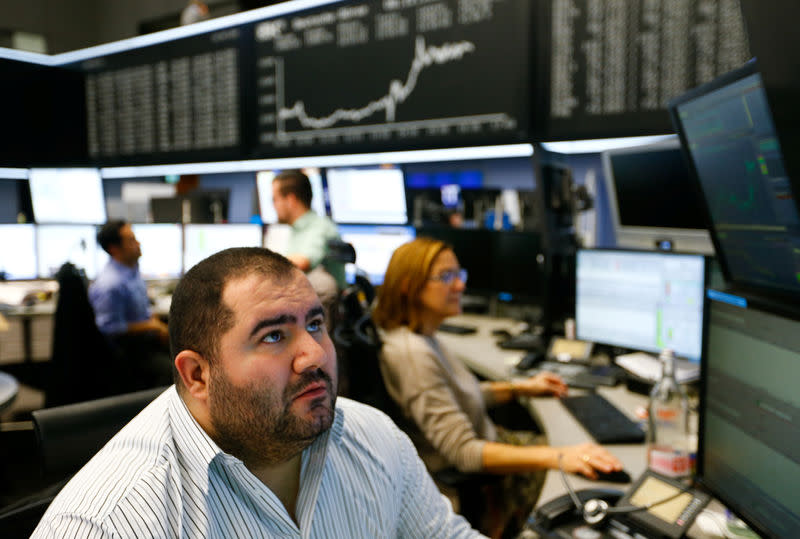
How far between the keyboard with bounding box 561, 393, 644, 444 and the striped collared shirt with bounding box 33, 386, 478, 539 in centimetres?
63

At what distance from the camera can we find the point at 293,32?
3.22m

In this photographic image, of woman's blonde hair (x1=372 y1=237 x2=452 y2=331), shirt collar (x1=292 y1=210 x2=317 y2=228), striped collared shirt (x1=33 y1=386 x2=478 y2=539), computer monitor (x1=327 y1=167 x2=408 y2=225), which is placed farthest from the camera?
computer monitor (x1=327 y1=167 x2=408 y2=225)

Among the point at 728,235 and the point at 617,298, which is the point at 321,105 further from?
the point at 728,235

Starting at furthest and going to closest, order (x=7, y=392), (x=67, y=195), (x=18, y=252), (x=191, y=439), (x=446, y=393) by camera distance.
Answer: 1. (x=67, y=195)
2. (x=18, y=252)
3. (x=7, y=392)
4. (x=446, y=393)
5. (x=191, y=439)

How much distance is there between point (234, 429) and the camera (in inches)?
31.9

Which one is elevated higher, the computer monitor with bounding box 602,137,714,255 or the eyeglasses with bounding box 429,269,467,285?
the computer monitor with bounding box 602,137,714,255

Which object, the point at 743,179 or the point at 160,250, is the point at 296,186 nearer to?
the point at 160,250

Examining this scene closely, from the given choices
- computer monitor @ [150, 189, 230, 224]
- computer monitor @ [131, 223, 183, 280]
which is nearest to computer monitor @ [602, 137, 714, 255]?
computer monitor @ [131, 223, 183, 280]

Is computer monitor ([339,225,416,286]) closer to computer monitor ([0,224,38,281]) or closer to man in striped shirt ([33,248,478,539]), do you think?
computer monitor ([0,224,38,281])

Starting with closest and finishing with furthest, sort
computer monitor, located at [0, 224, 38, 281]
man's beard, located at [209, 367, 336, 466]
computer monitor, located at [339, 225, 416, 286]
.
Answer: man's beard, located at [209, 367, 336, 466]
computer monitor, located at [339, 225, 416, 286]
computer monitor, located at [0, 224, 38, 281]

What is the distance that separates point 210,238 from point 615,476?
10.4 ft

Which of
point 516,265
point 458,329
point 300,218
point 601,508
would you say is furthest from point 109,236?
point 601,508

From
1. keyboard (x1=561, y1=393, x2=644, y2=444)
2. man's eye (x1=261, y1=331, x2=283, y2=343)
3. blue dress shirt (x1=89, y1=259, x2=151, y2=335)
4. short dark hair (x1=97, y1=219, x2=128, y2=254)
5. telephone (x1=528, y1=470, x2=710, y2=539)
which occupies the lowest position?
keyboard (x1=561, y1=393, x2=644, y2=444)

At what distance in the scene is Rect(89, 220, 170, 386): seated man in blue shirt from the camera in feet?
9.98
